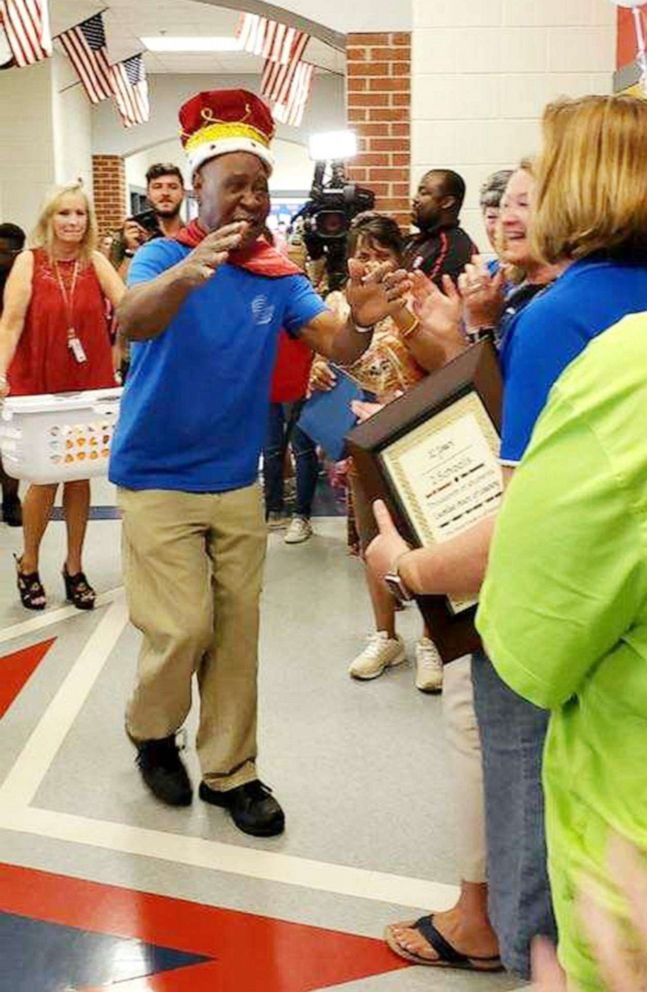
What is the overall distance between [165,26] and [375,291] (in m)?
11.0

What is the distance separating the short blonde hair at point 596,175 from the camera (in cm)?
130

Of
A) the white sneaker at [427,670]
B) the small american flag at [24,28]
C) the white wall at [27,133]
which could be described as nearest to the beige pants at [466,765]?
the white sneaker at [427,670]

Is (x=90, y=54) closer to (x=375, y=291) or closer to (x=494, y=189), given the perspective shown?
(x=494, y=189)

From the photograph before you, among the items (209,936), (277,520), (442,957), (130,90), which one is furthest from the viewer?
(130,90)

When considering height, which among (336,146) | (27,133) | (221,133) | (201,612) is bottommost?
(201,612)

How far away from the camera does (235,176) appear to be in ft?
7.79

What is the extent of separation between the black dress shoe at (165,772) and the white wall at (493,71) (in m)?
3.10

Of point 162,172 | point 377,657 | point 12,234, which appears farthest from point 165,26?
point 377,657

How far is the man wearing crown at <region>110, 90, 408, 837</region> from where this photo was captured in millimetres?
2385

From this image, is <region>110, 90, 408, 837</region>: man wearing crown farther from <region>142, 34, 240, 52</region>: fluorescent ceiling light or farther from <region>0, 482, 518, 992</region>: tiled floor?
<region>142, 34, 240, 52</region>: fluorescent ceiling light

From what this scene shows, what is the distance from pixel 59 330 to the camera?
434 cm

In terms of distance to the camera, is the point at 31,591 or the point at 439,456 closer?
the point at 439,456

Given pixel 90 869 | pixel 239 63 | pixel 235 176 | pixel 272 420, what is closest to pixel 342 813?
pixel 90 869

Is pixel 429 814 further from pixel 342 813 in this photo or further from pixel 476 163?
pixel 476 163
